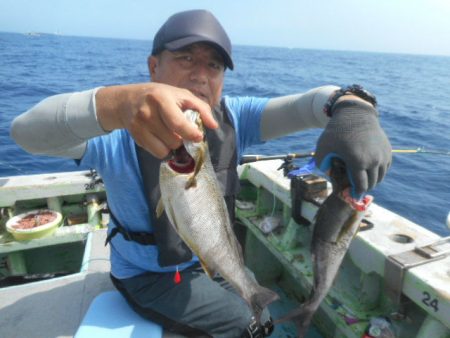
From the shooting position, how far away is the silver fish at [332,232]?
2.25 m

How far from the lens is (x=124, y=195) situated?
2.62 m

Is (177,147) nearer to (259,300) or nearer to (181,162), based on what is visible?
(181,162)

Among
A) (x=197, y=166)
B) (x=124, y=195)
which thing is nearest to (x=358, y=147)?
(x=197, y=166)

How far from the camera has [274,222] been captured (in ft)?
13.6

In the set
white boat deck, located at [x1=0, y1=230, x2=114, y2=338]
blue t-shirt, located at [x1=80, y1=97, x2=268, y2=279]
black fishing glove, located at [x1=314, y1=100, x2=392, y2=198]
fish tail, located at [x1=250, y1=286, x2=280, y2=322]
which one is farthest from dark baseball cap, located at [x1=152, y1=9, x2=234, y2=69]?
white boat deck, located at [x1=0, y1=230, x2=114, y2=338]

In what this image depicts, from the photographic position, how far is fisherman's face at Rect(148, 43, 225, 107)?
93.4 inches

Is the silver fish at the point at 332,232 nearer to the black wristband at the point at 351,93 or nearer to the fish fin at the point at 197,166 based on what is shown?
the black wristband at the point at 351,93

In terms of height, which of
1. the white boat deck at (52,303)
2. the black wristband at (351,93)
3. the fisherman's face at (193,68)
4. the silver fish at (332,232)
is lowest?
the white boat deck at (52,303)

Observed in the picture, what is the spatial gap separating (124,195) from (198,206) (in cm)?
105

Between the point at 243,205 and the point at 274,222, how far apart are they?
23.9 inches

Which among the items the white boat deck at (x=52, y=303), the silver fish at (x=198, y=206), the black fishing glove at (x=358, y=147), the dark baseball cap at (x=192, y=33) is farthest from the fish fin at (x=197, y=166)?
the white boat deck at (x=52, y=303)

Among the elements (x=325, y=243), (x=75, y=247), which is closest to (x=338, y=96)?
(x=325, y=243)

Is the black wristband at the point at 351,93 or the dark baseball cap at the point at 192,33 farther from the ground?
the dark baseball cap at the point at 192,33

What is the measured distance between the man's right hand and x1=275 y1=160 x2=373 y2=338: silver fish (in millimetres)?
1043
